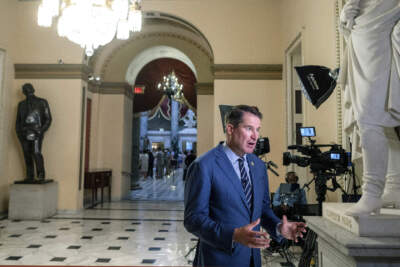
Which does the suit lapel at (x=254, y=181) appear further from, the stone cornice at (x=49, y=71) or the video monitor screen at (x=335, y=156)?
the stone cornice at (x=49, y=71)

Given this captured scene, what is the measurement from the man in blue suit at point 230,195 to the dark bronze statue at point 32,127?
22.0 feet

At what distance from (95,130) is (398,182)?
8855mm

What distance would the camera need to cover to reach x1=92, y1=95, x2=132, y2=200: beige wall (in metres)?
9.77

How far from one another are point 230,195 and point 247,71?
248 inches

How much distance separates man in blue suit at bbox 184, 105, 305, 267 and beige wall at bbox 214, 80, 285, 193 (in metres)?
5.71

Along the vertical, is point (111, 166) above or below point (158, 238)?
above

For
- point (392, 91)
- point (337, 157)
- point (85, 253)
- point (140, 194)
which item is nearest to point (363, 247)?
point (392, 91)

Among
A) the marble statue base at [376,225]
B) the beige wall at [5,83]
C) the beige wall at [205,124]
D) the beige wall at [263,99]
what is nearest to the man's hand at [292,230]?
the marble statue base at [376,225]

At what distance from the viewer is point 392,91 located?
183 cm

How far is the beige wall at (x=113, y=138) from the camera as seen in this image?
9.77 meters

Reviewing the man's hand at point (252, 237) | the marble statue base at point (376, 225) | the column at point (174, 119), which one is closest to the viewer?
the man's hand at point (252, 237)

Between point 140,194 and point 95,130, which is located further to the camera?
point 140,194

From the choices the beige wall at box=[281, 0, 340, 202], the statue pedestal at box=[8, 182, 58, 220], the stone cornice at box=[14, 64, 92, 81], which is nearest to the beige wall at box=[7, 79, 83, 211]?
the stone cornice at box=[14, 64, 92, 81]

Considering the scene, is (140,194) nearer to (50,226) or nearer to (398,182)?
(50,226)
